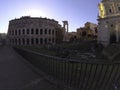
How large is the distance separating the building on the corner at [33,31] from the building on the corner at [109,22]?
119 ft

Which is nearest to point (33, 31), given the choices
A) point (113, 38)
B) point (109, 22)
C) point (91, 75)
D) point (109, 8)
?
point (109, 8)

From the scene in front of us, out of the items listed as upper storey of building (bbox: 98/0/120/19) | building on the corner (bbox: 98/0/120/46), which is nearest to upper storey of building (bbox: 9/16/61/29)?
upper storey of building (bbox: 98/0/120/19)

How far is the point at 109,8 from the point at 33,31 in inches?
1600

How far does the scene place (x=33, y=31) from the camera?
8350 cm

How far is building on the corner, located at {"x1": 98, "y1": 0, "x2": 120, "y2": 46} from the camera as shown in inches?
1834

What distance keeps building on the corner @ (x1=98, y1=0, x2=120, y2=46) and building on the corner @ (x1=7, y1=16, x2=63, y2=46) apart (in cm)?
3626

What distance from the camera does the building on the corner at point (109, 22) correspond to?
153ft

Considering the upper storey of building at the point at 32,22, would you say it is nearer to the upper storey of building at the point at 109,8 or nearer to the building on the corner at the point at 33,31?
the building on the corner at the point at 33,31

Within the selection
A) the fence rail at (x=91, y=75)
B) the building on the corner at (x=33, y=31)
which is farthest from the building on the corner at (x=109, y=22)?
the fence rail at (x=91, y=75)

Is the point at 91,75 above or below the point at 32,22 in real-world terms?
below

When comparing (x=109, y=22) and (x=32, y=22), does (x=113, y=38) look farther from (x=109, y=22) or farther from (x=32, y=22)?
(x=32, y=22)

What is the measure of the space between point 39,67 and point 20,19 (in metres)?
78.4

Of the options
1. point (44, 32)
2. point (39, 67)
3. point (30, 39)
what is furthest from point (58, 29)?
point (39, 67)

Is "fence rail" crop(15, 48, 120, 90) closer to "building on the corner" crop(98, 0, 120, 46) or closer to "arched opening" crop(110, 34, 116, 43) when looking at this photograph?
"building on the corner" crop(98, 0, 120, 46)
